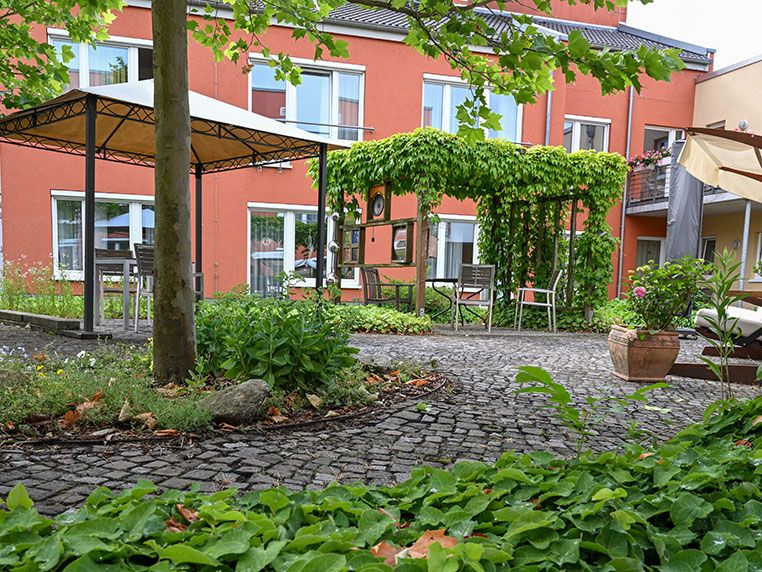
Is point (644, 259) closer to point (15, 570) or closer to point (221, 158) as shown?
point (221, 158)

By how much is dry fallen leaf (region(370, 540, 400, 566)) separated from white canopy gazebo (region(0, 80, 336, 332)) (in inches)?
195

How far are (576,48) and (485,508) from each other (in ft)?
8.98

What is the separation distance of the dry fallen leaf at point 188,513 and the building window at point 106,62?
1328cm

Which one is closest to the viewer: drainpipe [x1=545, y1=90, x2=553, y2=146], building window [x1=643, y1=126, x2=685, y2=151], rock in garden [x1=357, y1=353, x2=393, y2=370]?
rock in garden [x1=357, y1=353, x2=393, y2=370]

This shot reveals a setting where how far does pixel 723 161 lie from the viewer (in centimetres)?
507

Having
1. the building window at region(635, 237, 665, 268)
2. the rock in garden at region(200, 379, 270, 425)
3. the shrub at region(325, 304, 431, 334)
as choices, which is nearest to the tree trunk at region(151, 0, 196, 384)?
the rock in garden at region(200, 379, 270, 425)

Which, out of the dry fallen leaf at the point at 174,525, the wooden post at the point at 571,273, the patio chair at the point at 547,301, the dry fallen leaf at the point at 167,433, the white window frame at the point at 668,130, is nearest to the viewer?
the dry fallen leaf at the point at 174,525

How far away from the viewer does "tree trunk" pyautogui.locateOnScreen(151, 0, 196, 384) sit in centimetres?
358

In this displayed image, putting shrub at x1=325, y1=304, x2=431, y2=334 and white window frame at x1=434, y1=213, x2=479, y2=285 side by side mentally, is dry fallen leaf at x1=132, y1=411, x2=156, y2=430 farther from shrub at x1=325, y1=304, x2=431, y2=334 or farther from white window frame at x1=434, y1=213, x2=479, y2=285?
white window frame at x1=434, y1=213, x2=479, y2=285

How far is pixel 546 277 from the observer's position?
1138 cm

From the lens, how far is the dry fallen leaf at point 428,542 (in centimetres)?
116

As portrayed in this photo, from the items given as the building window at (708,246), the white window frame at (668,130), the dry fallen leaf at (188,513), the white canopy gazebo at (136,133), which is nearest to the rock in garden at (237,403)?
A: the dry fallen leaf at (188,513)

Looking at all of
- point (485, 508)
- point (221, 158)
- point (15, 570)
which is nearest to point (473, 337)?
point (221, 158)

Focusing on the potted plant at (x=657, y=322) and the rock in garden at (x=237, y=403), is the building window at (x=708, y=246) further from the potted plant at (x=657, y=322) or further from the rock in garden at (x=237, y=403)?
the rock in garden at (x=237, y=403)
